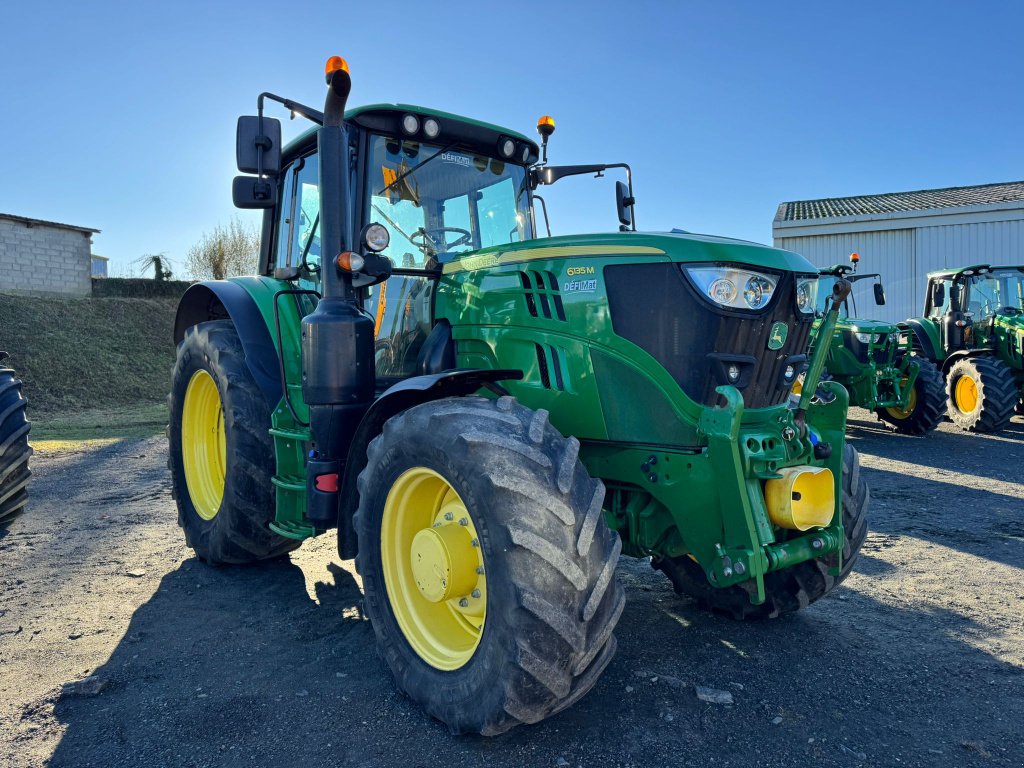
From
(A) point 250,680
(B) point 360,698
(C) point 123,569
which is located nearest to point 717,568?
(B) point 360,698

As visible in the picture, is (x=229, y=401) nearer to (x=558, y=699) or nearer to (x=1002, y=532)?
(x=558, y=699)

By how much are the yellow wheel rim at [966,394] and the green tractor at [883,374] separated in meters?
0.88

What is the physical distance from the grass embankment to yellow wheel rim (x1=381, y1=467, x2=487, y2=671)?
26.4 ft

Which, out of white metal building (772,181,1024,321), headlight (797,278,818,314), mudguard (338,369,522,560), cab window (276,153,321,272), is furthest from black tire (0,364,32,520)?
white metal building (772,181,1024,321)

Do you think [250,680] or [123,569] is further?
[123,569]

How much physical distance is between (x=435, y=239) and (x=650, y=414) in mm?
1582

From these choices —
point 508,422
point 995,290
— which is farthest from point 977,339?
point 508,422

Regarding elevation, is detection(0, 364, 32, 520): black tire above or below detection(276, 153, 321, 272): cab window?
below

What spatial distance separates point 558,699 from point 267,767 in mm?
941

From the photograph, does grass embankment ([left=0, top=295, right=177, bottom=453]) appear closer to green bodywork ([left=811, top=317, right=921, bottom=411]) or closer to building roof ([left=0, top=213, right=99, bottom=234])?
building roof ([left=0, top=213, right=99, bottom=234])

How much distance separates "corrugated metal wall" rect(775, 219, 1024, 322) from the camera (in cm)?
1797

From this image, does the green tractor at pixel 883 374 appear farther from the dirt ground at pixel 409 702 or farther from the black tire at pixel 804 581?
the black tire at pixel 804 581

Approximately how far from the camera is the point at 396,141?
365cm

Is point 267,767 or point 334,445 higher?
point 334,445
